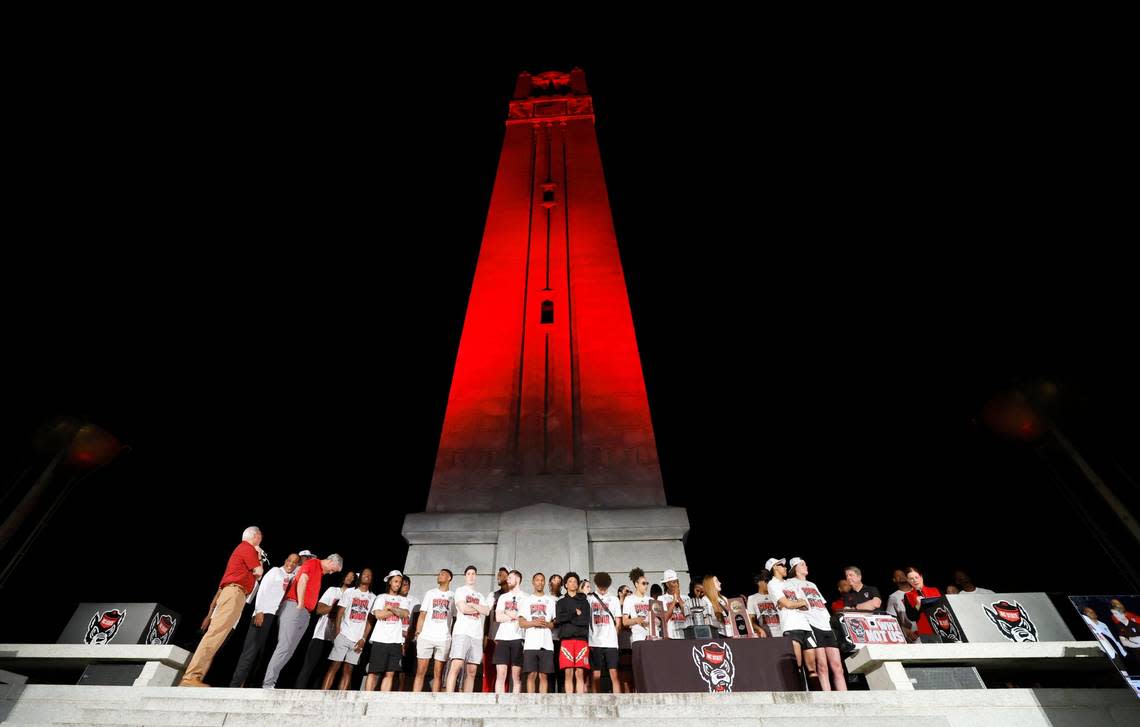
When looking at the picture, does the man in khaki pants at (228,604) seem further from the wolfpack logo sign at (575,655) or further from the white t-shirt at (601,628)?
the white t-shirt at (601,628)

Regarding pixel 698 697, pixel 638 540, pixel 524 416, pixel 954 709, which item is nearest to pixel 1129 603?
pixel 954 709

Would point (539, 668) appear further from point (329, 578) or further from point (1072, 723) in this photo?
point (329, 578)

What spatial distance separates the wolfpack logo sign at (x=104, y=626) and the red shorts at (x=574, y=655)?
4.73 meters

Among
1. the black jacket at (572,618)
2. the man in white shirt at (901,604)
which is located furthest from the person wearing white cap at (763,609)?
the black jacket at (572,618)

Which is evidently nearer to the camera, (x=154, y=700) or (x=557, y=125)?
(x=154, y=700)

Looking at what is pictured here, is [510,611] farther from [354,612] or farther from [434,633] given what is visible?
[354,612]

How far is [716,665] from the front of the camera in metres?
5.83

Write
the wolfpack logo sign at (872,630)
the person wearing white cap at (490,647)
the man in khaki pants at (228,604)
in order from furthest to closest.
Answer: the person wearing white cap at (490,647), the wolfpack logo sign at (872,630), the man in khaki pants at (228,604)

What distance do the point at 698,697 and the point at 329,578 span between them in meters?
17.8

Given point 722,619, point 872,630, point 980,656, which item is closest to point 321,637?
point 722,619

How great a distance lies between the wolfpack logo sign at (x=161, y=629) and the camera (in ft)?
21.2

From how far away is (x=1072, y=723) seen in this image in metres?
4.99

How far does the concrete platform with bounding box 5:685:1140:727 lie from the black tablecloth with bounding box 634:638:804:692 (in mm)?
708

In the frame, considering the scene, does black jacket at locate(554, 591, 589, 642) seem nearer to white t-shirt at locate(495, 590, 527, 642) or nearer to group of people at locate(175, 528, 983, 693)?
group of people at locate(175, 528, 983, 693)
